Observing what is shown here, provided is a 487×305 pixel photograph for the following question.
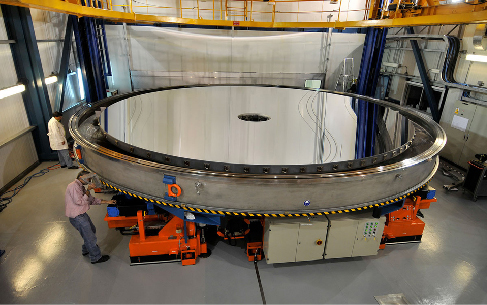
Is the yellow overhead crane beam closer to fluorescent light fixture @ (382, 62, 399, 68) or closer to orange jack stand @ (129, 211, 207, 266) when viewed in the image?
orange jack stand @ (129, 211, 207, 266)

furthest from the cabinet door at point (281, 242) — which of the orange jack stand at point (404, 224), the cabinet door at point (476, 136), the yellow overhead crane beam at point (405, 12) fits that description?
the cabinet door at point (476, 136)

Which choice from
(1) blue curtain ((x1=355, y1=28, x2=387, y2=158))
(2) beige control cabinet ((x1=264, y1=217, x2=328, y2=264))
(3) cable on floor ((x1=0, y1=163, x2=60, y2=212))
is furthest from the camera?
(3) cable on floor ((x1=0, y1=163, x2=60, y2=212))

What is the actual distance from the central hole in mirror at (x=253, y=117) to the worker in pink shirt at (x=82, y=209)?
3.46m

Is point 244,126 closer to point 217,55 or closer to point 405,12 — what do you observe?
point 405,12

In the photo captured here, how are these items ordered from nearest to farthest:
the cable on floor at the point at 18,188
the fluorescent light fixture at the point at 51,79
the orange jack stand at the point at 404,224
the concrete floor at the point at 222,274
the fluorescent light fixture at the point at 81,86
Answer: the concrete floor at the point at 222,274, the orange jack stand at the point at 404,224, the cable on floor at the point at 18,188, the fluorescent light fixture at the point at 51,79, the fluorescent light fixture at the point at 81,86

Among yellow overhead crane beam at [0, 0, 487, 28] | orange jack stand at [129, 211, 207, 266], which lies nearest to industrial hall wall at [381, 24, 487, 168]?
yellow overhead crane beam at [0, 0, 487, 28]

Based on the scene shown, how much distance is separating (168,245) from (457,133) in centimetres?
883

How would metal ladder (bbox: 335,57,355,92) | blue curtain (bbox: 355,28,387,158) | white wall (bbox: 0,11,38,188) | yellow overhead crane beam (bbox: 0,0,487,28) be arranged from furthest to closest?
metal ladder (bbox: 335,57,355,92) < white wall (bbox: 0,11,38,188) < blue curtain (bbox: 355,28,387,158) < yellow overhead crane beam (bbox: 0,0,487,28)

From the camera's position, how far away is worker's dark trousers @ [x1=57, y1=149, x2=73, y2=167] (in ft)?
23.8

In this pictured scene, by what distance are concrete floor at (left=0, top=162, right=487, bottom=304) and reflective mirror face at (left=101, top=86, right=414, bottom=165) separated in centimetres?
170

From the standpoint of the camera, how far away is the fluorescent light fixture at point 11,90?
5910 mm

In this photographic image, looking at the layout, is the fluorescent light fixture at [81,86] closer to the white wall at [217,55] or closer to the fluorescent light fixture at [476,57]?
the white wall at [217,55]

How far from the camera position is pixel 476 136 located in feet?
25.2

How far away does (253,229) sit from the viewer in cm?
461
